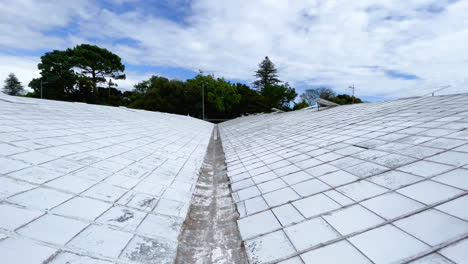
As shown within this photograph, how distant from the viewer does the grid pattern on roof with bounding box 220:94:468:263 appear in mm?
1352

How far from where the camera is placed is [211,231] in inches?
83.0

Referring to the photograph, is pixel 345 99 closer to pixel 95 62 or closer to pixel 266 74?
pixel 266 74

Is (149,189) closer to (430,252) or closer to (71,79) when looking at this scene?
(430,252)

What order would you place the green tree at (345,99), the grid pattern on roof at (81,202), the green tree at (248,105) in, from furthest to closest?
the green tree at (345,99) < the green tree at (248,105) < the grid pattern on roof at (81,202)

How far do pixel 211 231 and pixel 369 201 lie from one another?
1.66 m

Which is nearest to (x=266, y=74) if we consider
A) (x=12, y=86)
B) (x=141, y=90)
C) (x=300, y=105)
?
(x=300, y=105)

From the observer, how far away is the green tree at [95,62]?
26.1m

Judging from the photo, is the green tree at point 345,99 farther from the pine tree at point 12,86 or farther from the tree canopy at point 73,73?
the pine tree at point 12,86

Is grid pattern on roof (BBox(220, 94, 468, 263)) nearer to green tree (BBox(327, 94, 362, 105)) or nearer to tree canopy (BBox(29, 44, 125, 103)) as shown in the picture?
tree canopy (BBox(29, 44, 125, 103))

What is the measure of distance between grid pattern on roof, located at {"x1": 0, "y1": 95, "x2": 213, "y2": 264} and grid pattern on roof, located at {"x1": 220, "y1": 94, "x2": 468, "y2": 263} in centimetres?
93

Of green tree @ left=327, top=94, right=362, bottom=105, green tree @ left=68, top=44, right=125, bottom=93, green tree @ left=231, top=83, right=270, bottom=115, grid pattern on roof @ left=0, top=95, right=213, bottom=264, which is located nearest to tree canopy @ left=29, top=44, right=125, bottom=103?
green tree @ left=68, top=44, right=125, bottom=93

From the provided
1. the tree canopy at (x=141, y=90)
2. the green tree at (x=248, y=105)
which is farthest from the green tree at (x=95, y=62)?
the green tree at (x=248, y=105)

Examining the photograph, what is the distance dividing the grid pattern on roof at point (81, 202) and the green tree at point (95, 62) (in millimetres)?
30010

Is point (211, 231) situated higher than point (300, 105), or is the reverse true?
point (300, 105)
